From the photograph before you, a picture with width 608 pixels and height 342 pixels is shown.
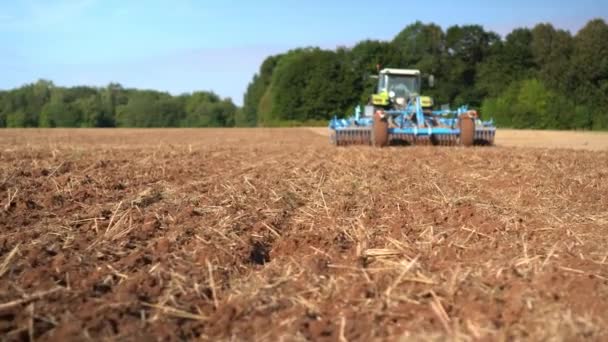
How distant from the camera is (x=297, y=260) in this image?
150 inches

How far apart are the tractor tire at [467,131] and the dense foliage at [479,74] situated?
110 ft

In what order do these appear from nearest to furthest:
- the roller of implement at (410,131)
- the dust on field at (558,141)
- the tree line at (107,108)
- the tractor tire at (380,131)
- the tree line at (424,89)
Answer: the tractor tire at (380,131), the roller of implement at (410,131), the dust on field at (558,141), the tree line at (424,89), the tree line at (107,108)

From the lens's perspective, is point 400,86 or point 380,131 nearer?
point 380,131

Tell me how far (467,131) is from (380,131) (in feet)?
8.86

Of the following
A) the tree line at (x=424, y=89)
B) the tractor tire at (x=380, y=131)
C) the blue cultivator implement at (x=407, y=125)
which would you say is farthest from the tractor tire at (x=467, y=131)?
the tree line at (x=424, y=89)

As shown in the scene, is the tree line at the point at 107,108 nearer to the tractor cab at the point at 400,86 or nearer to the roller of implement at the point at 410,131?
the tractor cab at the point at 400,86

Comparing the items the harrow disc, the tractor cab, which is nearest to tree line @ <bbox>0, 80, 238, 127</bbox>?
the tractor cab

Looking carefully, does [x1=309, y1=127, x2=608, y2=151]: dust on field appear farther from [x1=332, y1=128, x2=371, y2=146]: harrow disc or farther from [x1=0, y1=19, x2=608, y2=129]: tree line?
[x1=0, y1=19, x2=608, y2=129]: tree line

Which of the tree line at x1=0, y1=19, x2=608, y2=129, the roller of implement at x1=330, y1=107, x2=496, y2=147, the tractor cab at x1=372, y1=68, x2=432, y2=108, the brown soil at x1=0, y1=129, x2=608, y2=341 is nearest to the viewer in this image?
the brown soil at x1=0, y1=129, x2=608, y2=341

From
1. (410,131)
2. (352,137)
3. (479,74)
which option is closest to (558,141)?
(410,131)

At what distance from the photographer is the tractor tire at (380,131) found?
49.6ft

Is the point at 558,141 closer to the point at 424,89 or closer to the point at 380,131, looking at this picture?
the point at 380,131

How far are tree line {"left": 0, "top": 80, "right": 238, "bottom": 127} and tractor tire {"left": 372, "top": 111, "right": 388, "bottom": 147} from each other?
Answer: 7129 centimetres

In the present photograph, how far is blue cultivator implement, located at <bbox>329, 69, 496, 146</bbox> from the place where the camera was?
51.2 ft
